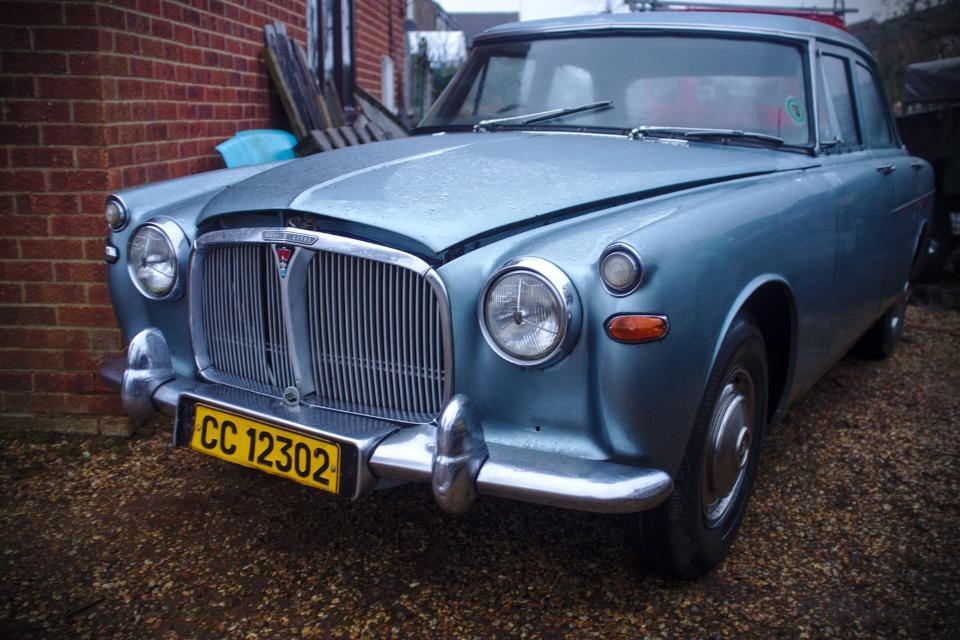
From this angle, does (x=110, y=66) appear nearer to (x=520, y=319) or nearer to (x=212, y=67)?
(x=212, y=67)

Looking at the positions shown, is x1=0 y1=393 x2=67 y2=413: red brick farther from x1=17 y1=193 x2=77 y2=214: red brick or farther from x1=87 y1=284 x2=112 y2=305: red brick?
x1=17 y1=193 x2=77 y2=214: red brick

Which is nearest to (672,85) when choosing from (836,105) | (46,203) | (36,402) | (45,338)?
(836,105)

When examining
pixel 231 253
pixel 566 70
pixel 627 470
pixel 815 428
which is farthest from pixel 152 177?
pixel 815 428

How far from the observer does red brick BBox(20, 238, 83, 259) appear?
131 inches

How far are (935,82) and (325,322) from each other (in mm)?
7489

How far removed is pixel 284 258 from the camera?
2258 mm

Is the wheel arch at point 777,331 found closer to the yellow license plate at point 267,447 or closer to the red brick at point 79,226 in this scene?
the yellow license plate at point 267,447

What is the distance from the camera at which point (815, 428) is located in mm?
3666

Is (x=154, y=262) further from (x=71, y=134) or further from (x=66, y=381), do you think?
(x=66, y=381)

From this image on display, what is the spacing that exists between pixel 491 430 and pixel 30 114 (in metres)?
2.42

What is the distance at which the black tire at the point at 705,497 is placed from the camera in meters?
2.15

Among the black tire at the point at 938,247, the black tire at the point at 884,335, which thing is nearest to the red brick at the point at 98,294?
the black tire at the point at 884,335

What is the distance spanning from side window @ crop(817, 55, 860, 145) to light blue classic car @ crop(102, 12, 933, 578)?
0.03m

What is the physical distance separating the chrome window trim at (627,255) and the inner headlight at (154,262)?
1394 mm
